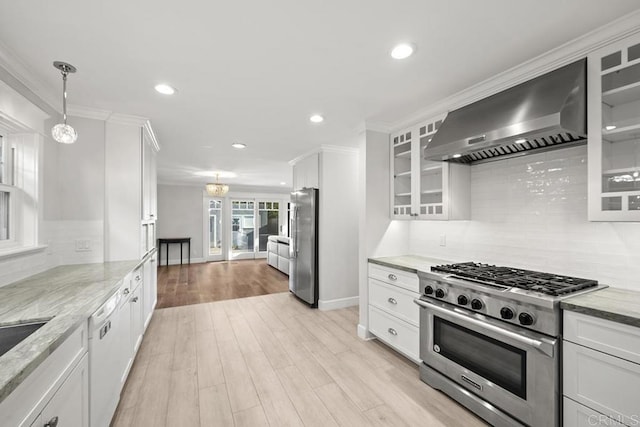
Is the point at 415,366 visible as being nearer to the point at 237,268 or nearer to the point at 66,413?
the point at 66,413

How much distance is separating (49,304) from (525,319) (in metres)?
2.68

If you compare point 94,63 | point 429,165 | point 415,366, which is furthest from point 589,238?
point 94,63

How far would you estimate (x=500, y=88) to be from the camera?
214 cm

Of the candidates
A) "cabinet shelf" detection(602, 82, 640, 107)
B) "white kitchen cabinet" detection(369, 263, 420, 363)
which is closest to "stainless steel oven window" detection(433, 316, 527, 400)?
"white kitchen cabinet" detection(369, 263, 420, 363)

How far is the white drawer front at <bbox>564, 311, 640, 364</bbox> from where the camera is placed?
1.30m

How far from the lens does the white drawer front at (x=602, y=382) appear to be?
1307 millimetres

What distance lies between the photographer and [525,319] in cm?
163

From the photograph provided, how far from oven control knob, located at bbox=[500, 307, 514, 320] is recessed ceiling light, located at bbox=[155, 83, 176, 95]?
294 cm

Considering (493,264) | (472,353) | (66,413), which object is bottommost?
(472,353)

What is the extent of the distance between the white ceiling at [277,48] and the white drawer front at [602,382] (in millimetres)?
1787

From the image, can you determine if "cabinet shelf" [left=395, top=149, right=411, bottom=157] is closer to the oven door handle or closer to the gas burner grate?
the gas burner grate

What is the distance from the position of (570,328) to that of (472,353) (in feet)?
2.13

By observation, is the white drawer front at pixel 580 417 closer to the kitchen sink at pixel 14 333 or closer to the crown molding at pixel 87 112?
the kitchen sink at pixel 14 333

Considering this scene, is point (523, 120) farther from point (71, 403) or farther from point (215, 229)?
point (215, 229)
